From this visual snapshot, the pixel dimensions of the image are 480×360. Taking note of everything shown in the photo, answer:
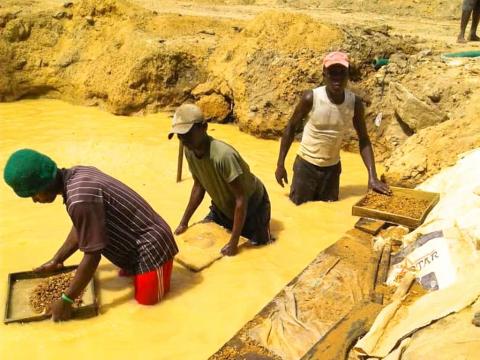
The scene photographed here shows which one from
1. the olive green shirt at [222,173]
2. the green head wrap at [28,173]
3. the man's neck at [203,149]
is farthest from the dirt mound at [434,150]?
the green head wrap at [28,173]

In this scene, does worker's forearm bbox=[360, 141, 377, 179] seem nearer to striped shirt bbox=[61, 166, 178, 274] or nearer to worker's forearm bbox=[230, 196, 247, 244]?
worker's forearm bbox=[230, 196, 247, 244]

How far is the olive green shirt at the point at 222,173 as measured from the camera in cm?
339

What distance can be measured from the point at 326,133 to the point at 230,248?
4.73 feet

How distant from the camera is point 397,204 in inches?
Answer: 151

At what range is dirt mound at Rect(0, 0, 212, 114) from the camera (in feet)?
26.8

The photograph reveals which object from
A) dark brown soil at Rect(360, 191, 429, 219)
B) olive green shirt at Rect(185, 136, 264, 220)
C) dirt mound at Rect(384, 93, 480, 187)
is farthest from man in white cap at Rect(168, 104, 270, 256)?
dirt mound at Rect(384, 93, 480, 187)

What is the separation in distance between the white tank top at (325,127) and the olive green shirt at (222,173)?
0.85m

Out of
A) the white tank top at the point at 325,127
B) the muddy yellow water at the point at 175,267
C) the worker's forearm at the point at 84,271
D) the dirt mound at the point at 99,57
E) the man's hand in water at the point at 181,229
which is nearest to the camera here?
the worker's forearm at the point at 84,271

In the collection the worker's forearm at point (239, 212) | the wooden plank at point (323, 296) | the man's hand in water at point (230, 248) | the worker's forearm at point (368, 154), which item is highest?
the worker's forearm at point (368, 154)

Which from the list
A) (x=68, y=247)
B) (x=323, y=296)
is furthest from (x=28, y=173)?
(x=323, y=296)

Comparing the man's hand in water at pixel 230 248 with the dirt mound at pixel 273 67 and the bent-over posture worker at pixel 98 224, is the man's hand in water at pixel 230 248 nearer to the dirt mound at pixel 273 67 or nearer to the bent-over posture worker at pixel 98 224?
the bent-over posture worker at pixel 98 224

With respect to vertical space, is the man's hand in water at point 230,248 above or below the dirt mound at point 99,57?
below

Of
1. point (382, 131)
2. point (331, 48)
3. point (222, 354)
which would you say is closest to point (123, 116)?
point (331, 48)

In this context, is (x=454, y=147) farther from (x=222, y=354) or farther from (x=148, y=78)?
(x=148, y=78)
